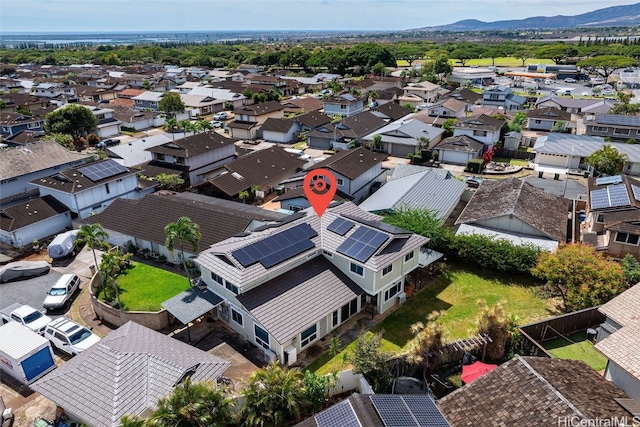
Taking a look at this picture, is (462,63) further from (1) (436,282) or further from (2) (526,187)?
(1) (436,282)

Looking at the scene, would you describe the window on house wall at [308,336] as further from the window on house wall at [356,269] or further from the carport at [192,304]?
the carport at [192,304]

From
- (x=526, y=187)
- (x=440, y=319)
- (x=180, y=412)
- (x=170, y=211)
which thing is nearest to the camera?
(x=180, y=412)

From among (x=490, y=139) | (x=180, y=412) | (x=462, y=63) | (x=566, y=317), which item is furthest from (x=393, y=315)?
(x=462, y=63)

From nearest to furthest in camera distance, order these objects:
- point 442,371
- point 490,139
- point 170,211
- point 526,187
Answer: point 442,371 < point 170,211 < point 526,187 < point 490,139

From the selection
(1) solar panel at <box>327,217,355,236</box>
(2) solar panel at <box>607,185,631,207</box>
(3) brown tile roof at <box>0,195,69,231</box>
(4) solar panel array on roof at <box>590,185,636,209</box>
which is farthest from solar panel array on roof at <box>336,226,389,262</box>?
(3) brown tile roof at <box>0,195,69,231</box>

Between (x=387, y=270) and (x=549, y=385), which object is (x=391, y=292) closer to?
(x=387, y=270)

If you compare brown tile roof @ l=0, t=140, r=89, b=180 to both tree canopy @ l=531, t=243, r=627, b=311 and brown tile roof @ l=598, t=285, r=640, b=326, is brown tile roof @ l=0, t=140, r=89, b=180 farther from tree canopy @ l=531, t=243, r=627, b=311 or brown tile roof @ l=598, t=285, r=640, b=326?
brown tile roof @ l=598, t=285, r=640, b=326

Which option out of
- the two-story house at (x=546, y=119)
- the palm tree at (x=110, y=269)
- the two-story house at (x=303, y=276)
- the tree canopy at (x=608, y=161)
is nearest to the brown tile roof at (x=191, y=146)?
the palm tree at (x=110, y=269)
